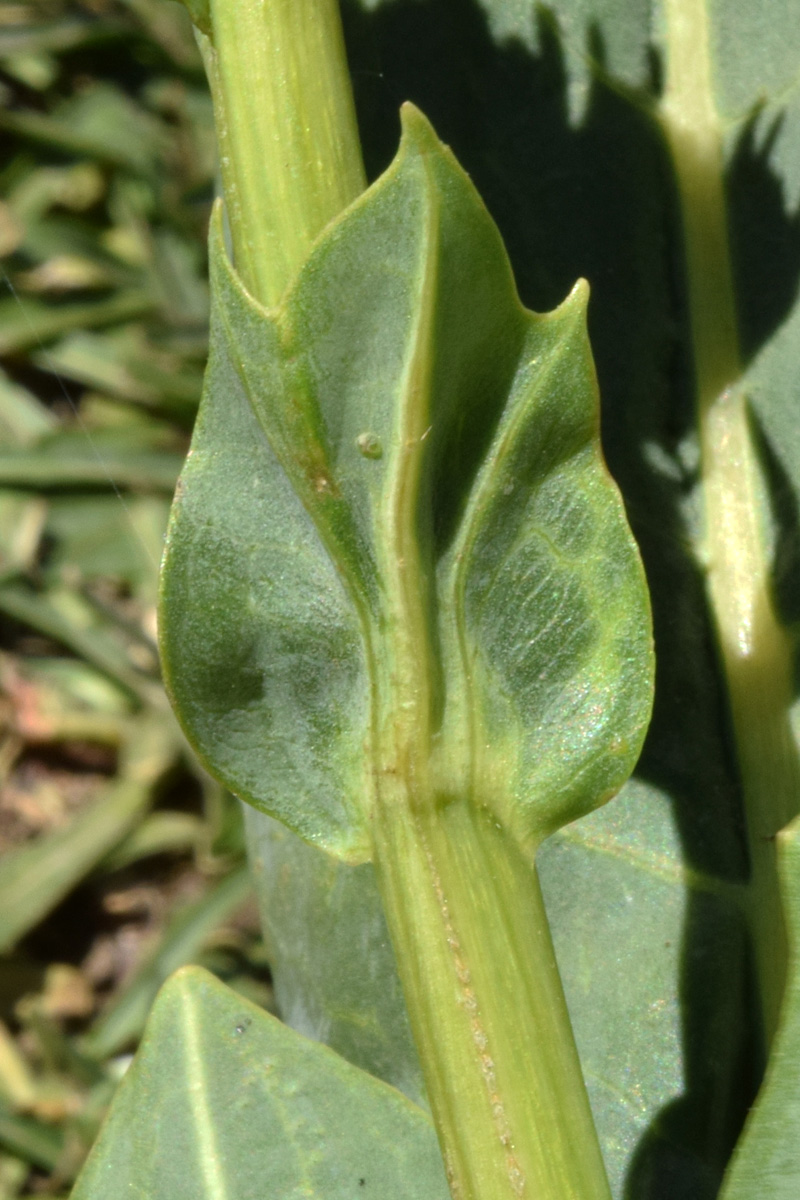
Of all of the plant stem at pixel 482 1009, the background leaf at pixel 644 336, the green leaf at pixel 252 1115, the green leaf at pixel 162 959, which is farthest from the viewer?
the green leaf at pixel 162 959

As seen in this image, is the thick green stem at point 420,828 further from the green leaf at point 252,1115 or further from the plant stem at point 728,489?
the plant stem at point 728,489

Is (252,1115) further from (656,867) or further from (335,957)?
(656,867)

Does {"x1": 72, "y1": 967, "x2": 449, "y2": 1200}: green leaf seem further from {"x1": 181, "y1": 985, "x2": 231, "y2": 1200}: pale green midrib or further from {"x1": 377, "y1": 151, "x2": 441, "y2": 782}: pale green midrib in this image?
{"x1": 377, "y1": 151, "x2": 441, "y2": 782}: pale green midrib

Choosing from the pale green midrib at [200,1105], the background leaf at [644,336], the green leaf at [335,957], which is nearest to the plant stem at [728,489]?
the background leaf at [644,336]

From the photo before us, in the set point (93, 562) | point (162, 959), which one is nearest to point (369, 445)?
point (162, 959)

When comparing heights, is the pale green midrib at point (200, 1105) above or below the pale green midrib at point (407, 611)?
below

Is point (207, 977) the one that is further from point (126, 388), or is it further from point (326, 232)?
point (126, 388)

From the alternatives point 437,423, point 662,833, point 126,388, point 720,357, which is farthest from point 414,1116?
point 126,388
